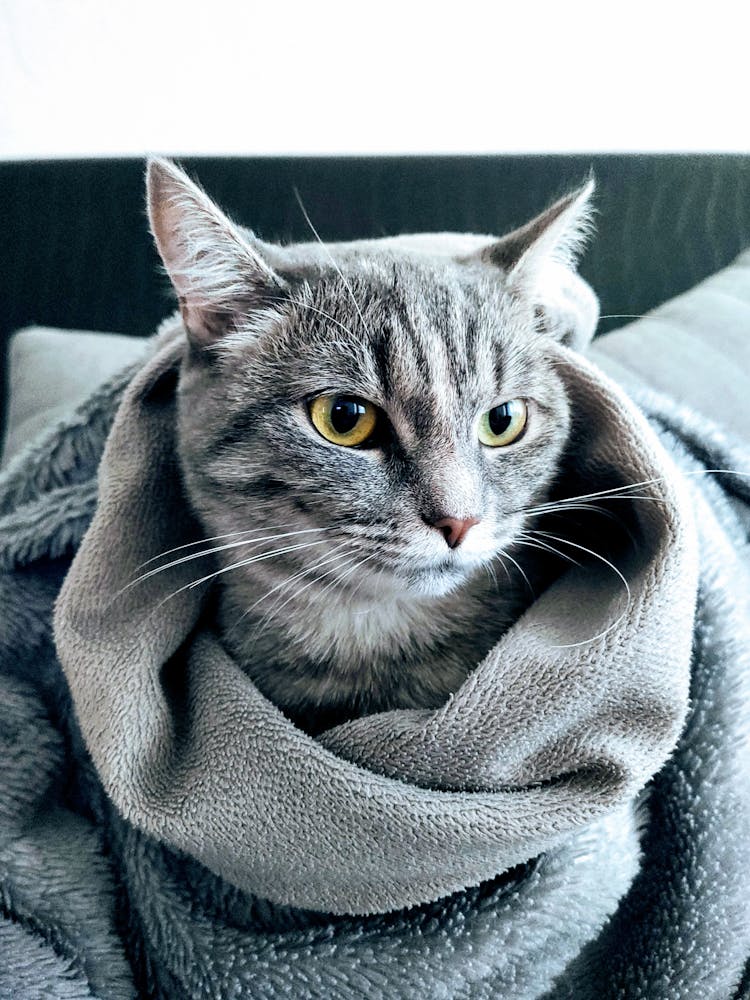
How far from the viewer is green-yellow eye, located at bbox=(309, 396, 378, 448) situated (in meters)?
0.53

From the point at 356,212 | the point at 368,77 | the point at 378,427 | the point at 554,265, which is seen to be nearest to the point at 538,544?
the point at 378,427

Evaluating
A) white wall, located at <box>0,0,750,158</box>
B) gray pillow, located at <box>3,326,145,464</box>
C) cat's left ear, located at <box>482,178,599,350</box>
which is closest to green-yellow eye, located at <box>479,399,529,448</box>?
cat's left ear, located at <box>482,178,599,350</box>

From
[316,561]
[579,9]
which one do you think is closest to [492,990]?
[316,561]

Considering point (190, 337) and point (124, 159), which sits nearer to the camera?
point (190, 337)

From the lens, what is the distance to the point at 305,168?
3.65ft

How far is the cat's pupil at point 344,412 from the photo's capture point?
532 millimetres

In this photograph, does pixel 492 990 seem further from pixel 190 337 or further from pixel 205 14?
pixel 205 14

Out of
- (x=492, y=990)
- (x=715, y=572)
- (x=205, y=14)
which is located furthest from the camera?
(x=205, y=14)

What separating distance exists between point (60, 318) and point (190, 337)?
2.44ft

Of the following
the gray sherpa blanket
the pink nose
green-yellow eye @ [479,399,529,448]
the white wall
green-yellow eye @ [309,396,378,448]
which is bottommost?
the gray sherpa blanket

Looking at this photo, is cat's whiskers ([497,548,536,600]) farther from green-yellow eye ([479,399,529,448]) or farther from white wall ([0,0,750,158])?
white wall ([0,0,750,158])

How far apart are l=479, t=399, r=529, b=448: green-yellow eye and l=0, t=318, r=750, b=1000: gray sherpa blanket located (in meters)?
0.06

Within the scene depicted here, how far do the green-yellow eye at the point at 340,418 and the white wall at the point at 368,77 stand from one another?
82 cm

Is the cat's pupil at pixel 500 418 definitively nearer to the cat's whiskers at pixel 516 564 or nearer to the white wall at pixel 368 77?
the cat's whiskers at pixel 516 564
